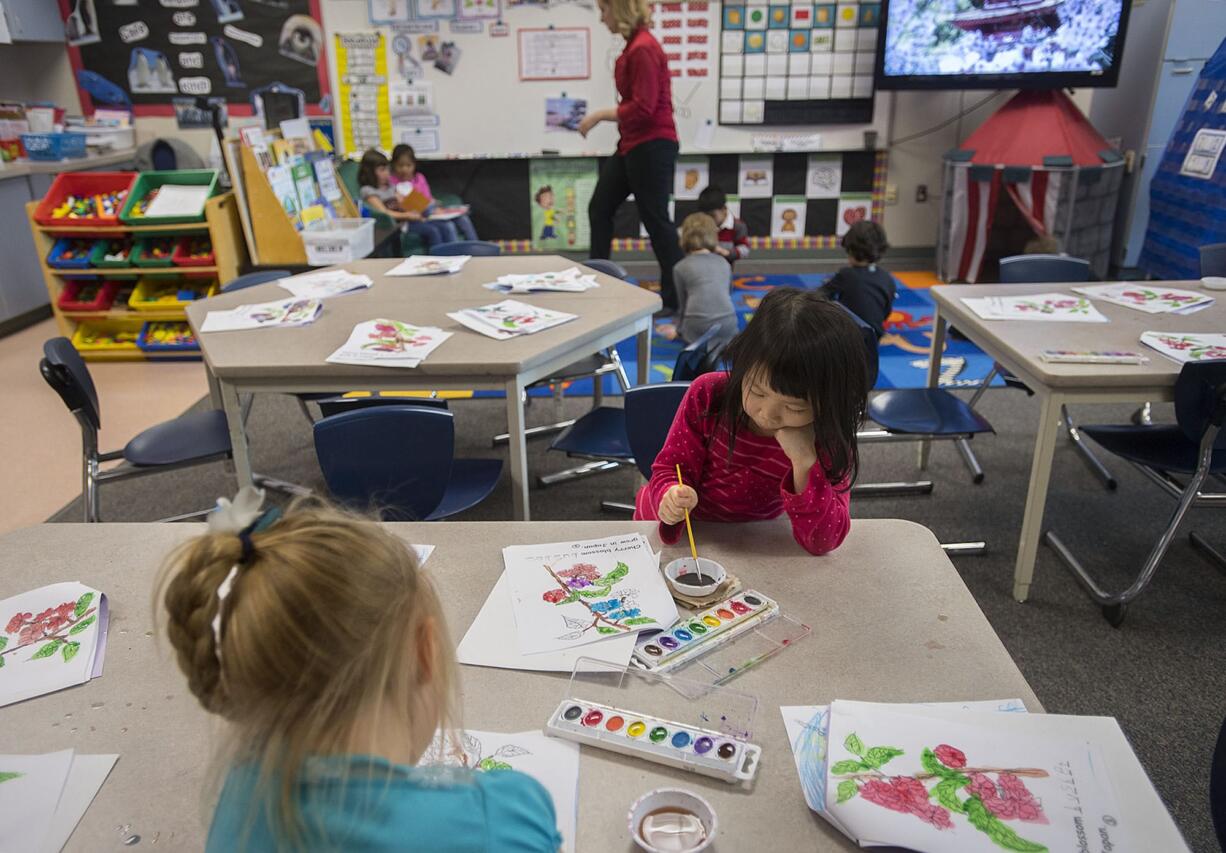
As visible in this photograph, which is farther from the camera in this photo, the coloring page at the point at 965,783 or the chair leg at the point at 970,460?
the chair leg at the point at 970,460

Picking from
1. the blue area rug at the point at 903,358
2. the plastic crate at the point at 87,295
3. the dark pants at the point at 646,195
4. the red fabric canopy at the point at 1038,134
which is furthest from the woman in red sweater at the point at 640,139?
the plastic crate at the point at 87,295

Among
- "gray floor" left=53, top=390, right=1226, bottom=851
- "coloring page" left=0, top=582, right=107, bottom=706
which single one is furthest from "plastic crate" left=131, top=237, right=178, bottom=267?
"coloring page" left=0, top=582, right=107, bottom=706

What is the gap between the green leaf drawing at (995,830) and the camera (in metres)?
0.83

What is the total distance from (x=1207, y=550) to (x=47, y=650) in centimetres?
282

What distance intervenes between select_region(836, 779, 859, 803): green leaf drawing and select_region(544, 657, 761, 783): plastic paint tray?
0.30ft

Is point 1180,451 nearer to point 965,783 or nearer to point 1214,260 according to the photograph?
point 1214,260

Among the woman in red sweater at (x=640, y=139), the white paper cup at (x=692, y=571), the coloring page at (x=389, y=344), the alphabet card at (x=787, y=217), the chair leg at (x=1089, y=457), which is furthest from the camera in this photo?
the alphabet card at (x=787, y=217)

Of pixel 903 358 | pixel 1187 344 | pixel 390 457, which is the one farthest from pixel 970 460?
pixel 390 457

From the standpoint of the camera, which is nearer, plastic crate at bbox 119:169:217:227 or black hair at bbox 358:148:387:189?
plastic crate at bbox 119:169:217:227

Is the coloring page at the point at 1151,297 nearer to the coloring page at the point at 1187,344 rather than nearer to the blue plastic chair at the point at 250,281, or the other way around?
the coloring page at the point at 1187,344

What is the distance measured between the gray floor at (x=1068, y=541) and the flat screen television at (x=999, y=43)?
2.27 metres

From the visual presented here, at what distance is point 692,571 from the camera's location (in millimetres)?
1287

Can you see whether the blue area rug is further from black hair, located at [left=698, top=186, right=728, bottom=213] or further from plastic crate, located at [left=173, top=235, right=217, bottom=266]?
plastic crate, located at [left=173, top=235, right=217, bottom=266]

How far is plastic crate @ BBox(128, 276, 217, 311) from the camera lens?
426 centimetres
